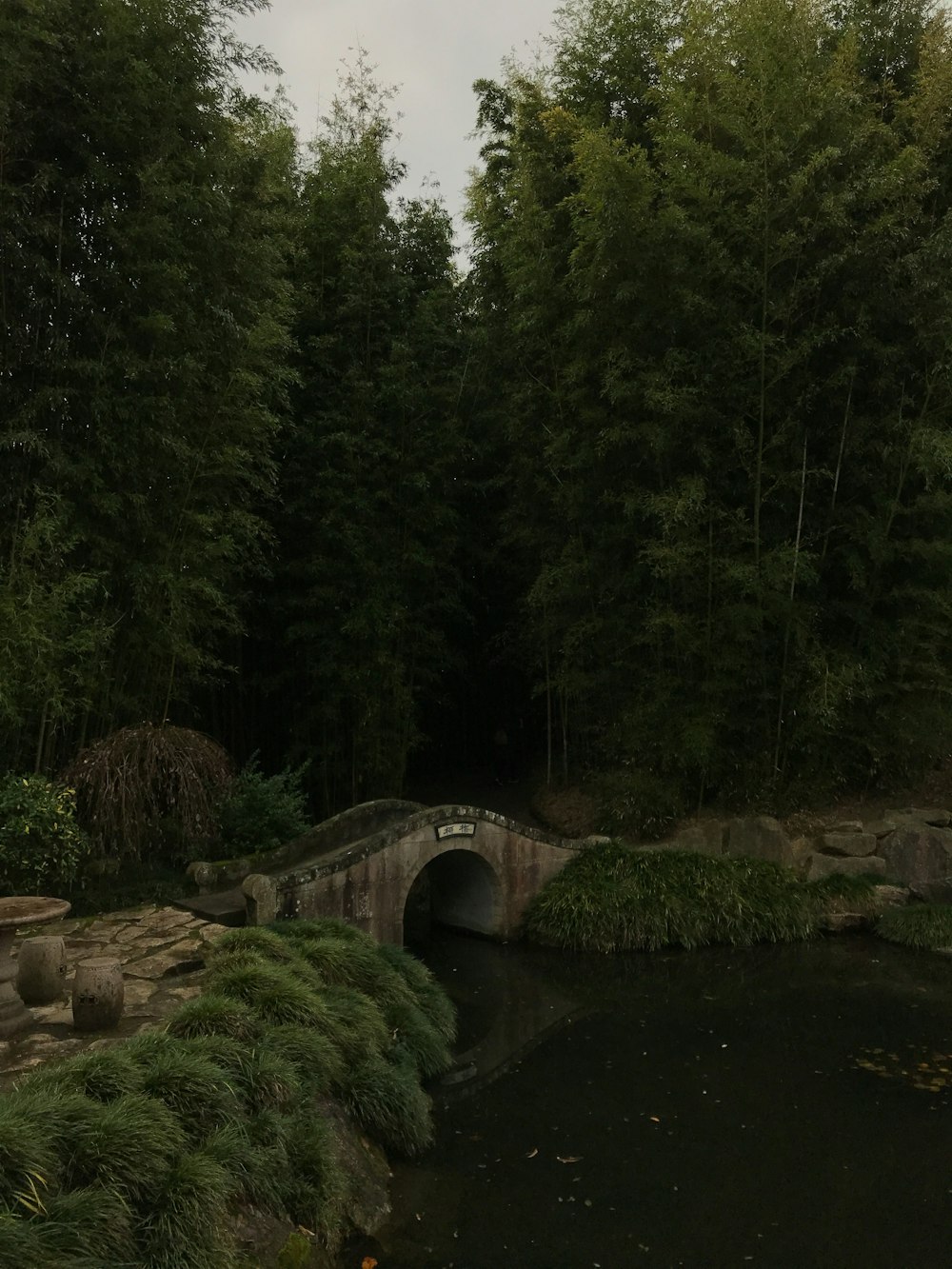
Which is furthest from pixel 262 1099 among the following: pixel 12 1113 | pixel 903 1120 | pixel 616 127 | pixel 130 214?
pixel 616 127

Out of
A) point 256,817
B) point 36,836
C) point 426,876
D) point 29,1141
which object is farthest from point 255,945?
point 426,876

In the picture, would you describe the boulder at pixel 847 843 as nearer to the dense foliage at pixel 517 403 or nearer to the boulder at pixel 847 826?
the boulder at pixel 847 826

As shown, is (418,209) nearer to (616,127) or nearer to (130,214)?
(616,127)

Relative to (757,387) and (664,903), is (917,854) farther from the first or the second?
(757,387)

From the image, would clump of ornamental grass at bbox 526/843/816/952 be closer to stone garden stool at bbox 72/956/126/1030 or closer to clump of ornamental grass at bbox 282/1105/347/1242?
clump of ornamental grass at bbox 282/1105/347/1242

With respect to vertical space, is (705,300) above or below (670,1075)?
above

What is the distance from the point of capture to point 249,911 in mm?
6141

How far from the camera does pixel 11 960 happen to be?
14.2 ft

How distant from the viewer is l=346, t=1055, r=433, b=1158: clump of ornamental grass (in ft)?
15.1

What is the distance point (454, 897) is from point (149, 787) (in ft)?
10.7

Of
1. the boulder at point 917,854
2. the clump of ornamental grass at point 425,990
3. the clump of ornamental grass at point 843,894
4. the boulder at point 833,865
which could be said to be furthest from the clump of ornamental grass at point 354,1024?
→ the boulder at point 917,854

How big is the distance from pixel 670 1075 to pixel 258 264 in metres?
6.32

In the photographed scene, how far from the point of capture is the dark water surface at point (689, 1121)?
3.97 m

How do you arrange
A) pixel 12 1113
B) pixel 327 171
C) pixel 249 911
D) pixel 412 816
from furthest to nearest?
1. pixel 327 171
2. pixel 412 816
3. pixel 249 911
4. pixel 12 1113
